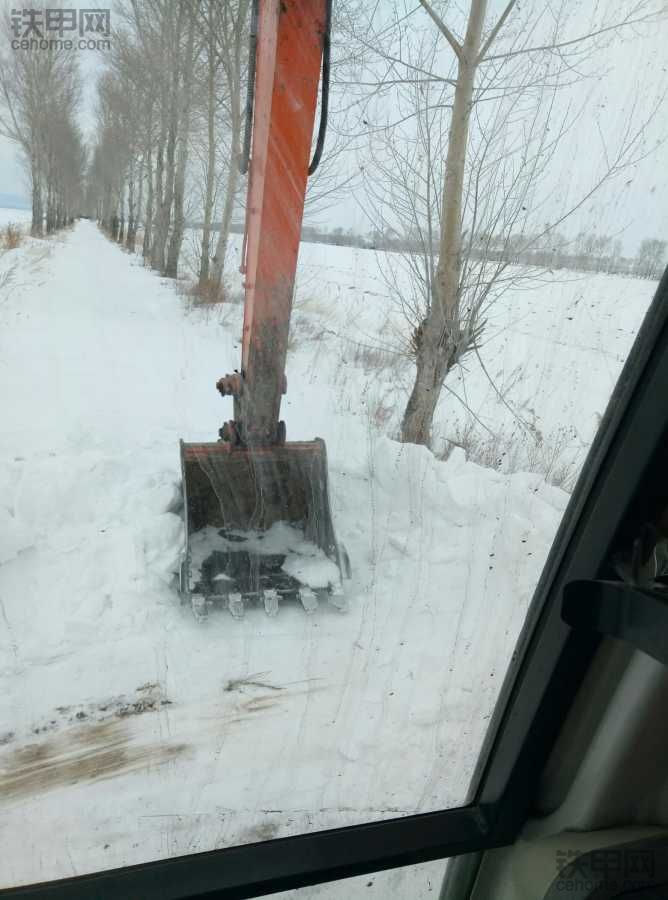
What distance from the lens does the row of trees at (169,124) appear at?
55.0 inches

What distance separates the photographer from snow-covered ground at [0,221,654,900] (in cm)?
148

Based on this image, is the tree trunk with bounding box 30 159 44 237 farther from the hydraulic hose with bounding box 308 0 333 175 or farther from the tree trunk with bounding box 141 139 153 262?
the hydraulic hose with bounding box 308 0 333 175

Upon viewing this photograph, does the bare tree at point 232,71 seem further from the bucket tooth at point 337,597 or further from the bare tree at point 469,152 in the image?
the bucket tooth at point 337,597

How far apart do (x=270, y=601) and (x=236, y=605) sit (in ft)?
0.42

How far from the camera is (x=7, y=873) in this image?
1.27m

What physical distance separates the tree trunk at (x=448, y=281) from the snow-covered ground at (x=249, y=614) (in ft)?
0.25

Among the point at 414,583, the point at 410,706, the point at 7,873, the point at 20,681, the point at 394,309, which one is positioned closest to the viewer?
the point at 7,873

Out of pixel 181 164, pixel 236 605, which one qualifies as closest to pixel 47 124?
pixel 181 164

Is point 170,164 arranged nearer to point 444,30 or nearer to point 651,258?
point 444,30

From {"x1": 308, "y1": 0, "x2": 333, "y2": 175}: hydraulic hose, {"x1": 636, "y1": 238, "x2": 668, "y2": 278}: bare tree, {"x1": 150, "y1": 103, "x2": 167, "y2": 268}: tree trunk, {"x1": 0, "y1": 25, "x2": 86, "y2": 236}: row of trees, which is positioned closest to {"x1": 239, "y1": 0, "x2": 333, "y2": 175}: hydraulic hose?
{"x1": 308, "y1": 0, "x2": 333, "y2": 175}: hydraulic hose

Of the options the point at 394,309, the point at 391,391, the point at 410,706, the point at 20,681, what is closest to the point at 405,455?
the point at 391,391

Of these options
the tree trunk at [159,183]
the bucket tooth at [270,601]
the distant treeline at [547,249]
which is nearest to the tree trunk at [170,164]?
the tree trunk at [159,183]

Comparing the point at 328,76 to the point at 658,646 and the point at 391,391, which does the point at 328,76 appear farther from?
the point at 658,646

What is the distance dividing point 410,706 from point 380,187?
1445 millimetres
